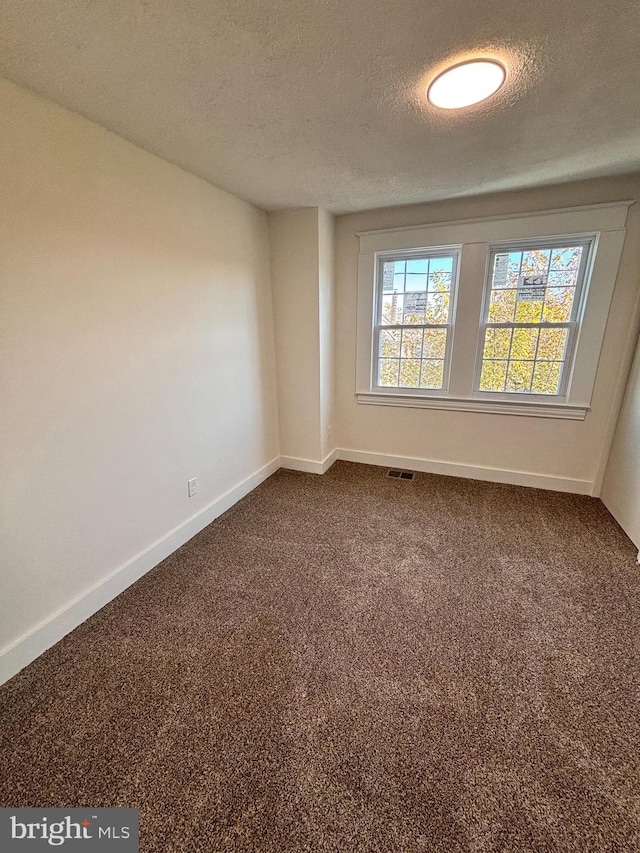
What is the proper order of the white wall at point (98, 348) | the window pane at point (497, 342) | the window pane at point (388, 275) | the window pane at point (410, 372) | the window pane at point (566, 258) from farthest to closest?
the window pane at point (410, 372) < the window pane at point (388, 275) < the window pane at point (497, 342) < the window pane at point (566, 258) < the white wall at point (98, 348)

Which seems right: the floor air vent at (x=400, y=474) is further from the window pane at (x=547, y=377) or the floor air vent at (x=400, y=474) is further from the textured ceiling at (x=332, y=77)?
the textured ceiling at (x=332, y=77)

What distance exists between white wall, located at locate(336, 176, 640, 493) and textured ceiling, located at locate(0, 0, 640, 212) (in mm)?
532

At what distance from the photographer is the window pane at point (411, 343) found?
3.24 m

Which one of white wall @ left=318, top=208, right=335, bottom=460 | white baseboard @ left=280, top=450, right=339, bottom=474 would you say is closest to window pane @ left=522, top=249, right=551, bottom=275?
white wall @ left=318, top=208, right=335, bottom=460

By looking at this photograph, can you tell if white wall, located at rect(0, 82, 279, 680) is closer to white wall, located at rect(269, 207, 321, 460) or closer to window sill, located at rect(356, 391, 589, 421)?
white wall, located at rect(269, 207, 321, 460)

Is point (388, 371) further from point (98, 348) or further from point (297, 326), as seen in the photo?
point (98, 348)

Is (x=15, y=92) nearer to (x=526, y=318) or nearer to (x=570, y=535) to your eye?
(x=526, y=318)

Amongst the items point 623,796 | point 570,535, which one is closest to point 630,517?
point 570,535

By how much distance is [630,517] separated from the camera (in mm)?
2391

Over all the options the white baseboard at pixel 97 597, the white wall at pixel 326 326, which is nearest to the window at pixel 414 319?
the white wall at pixel 326 326

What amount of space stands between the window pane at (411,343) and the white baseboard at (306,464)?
1.30 m

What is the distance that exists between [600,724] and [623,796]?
0.76 feet

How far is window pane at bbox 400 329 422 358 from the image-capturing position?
324 centimetres

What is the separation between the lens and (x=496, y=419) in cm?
310
